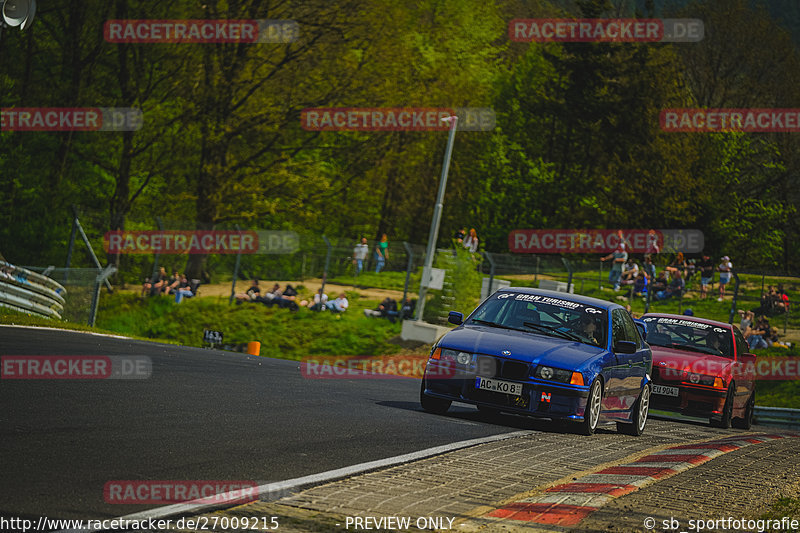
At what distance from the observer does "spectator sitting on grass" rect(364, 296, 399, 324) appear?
35312 mm

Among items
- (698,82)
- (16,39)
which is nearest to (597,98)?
(698,82)

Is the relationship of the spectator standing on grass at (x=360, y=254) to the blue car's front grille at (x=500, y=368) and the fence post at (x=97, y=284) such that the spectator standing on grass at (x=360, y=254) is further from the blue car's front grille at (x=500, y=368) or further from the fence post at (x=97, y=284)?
the blue car's front grille at (x=500, y=368)

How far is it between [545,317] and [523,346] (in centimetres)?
117

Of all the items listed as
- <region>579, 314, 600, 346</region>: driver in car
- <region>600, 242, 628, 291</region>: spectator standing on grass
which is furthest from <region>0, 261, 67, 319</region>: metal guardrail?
<region>600, 242, 628, 291</region>: spectator standing on grass

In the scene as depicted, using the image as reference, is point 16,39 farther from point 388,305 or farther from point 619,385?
point 619,385

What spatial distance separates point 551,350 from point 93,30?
34134 mm

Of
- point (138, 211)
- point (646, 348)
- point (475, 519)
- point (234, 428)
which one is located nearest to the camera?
point (475, 519)

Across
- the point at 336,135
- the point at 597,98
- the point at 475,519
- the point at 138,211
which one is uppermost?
the point at 597,98

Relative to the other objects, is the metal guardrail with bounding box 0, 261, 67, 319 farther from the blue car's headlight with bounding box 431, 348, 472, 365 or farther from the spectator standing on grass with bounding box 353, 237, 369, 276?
the blue car's headlight with bounding box 431, 348, 472, 365

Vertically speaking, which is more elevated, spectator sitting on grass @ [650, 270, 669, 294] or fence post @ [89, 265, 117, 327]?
spectator sitting on grass @ [650, 270, 669, 294]

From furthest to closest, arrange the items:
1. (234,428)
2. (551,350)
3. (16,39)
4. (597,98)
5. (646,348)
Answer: (597,98) → (16,39) → (646,348) → (551,350) → (234,428)

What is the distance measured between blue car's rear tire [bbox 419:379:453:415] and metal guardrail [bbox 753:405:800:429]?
1165cm

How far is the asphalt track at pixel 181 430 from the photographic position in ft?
21.9

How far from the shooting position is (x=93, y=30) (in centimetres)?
4178
